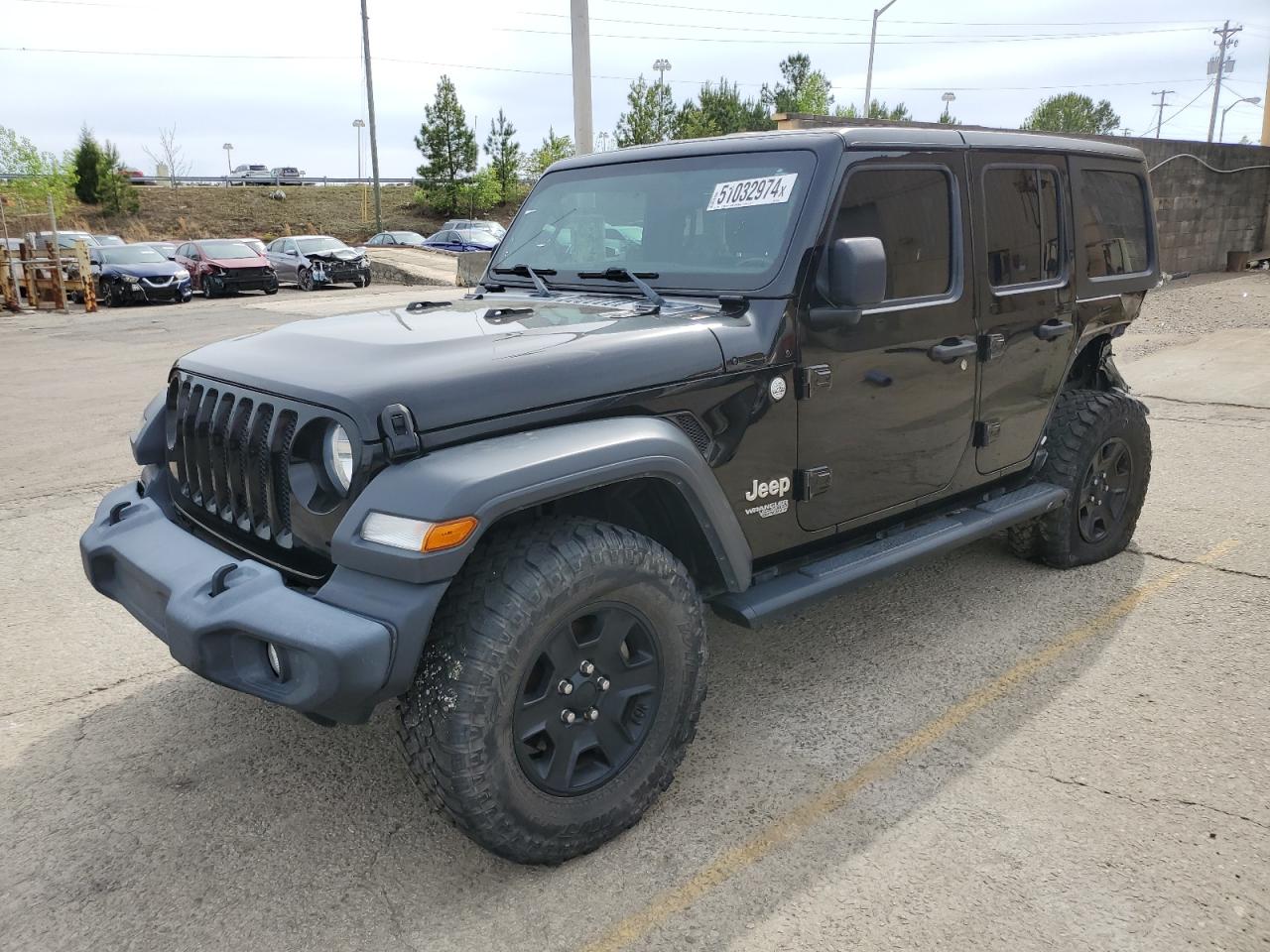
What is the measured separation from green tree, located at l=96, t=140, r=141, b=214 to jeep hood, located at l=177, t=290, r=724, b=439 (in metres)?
51.9

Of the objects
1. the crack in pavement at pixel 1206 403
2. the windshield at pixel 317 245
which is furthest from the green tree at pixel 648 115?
the crack in pavement at pixel 1206 403

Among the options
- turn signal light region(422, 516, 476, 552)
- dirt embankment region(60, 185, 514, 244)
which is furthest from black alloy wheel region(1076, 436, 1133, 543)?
dirt embankment region(60, 185, 514, 244)

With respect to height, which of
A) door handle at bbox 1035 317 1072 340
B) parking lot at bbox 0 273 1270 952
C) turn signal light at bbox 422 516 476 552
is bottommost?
parking lot at bbox 0 273 1270 952

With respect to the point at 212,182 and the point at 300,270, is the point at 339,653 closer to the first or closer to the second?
the point at 300,270

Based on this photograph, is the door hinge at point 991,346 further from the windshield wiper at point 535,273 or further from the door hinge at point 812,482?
the windshield wiper at point 535,273

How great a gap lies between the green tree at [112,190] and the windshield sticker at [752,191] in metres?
52.3

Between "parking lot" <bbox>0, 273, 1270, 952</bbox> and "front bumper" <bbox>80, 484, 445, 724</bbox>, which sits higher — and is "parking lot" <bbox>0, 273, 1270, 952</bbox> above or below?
below

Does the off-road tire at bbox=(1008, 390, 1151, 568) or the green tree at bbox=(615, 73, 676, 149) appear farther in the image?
the green tree at bbox=(615, 73, 676, 149)

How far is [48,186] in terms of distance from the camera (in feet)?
147

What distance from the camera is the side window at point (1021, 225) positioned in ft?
12.8

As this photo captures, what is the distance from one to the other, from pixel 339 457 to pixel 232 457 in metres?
0.52

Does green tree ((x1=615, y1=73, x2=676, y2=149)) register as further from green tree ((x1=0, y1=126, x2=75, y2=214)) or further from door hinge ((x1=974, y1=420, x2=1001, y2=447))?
door hinge ((x1=974, y1=420, x2=1001, y2=447))

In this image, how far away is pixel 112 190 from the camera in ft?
156

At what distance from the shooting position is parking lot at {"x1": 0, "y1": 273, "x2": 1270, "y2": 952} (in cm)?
248
